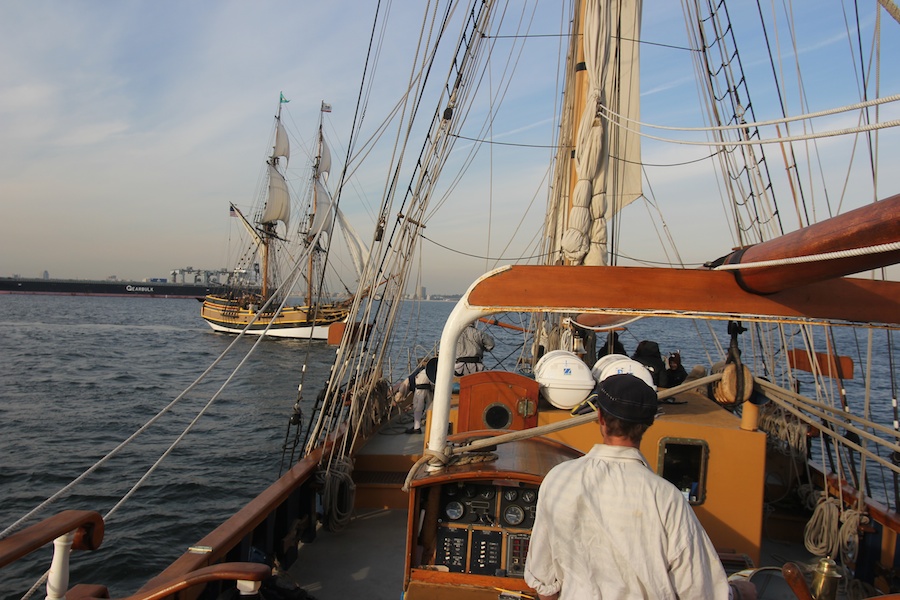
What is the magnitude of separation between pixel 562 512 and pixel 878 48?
5.22 meters

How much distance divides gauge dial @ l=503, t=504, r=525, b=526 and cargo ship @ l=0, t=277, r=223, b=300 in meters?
94.2

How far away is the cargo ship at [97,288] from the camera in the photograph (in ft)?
313

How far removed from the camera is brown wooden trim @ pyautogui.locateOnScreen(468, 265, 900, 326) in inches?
116

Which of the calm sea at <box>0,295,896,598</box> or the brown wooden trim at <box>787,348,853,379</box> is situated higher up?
the brown wooden trim at <box>787,348,853,379</box>

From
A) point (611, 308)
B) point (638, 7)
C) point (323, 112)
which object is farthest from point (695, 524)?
point (323, 112)

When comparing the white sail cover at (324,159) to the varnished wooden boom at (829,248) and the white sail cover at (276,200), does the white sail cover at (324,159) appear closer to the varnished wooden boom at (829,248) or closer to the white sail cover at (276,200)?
the white sail cover at (276,200)

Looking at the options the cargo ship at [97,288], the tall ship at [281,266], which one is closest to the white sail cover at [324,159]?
the tall ship at [281,266]

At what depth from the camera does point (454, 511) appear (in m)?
3.66

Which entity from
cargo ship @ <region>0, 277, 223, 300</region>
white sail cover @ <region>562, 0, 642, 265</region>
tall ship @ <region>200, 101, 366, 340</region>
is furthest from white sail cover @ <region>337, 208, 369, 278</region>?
cargo ship @ <region>0, 277, 223, 300</region>

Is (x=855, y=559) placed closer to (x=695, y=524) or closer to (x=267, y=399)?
(x=695, y=524)

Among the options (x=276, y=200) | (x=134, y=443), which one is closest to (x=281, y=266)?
(x=276, y=200)

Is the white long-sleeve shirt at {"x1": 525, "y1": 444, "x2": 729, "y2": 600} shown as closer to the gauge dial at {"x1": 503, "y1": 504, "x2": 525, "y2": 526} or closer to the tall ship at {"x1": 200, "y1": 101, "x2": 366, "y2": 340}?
the gauge dial at {"x1": 503, "y1": 504, "x2": 525, "y2": 526}

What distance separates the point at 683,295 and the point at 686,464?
83.4 inches

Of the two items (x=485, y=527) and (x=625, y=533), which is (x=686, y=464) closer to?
(x=485, y=527)
